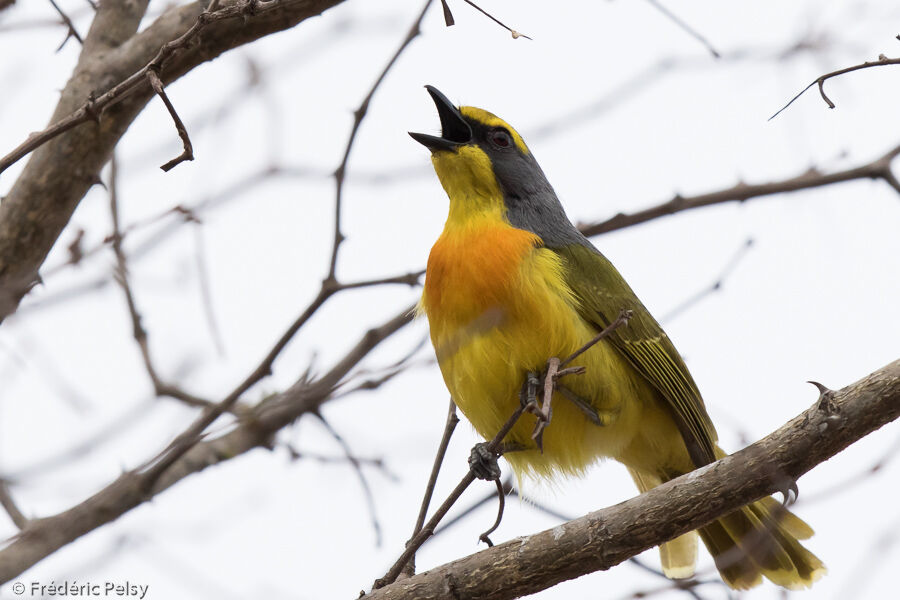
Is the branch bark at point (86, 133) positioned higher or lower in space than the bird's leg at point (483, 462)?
higher

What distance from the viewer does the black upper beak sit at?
4.97 m

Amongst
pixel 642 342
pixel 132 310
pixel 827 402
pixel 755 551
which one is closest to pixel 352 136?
pixel 132 310

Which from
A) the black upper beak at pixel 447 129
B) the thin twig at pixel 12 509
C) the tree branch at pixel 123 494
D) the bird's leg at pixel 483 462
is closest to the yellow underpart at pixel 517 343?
the bird's leg at pixel 483 462

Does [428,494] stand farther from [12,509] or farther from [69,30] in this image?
[69,30]

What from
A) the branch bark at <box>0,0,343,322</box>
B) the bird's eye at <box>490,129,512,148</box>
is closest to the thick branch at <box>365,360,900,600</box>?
the branch bark at <box>0,0,343,322</box>

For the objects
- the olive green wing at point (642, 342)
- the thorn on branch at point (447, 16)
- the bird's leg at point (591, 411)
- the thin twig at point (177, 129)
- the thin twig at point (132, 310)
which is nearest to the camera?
the thin twig at point (177, 129)

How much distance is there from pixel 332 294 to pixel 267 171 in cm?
101

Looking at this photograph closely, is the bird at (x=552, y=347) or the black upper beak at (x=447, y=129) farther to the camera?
the black upper beak at (x=447, y=129)

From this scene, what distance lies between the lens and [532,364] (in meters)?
4.25

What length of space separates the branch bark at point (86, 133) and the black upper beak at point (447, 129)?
1.10 meters

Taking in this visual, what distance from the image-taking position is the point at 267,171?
Result: 4.75 m

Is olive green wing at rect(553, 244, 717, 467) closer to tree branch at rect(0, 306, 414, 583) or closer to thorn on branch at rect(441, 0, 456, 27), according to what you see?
tree branch at rect(0, 306, 414, 583)

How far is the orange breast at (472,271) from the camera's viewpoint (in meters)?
4.41

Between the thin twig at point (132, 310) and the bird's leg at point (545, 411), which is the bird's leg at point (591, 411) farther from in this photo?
the thin twig at point (132, 310)
